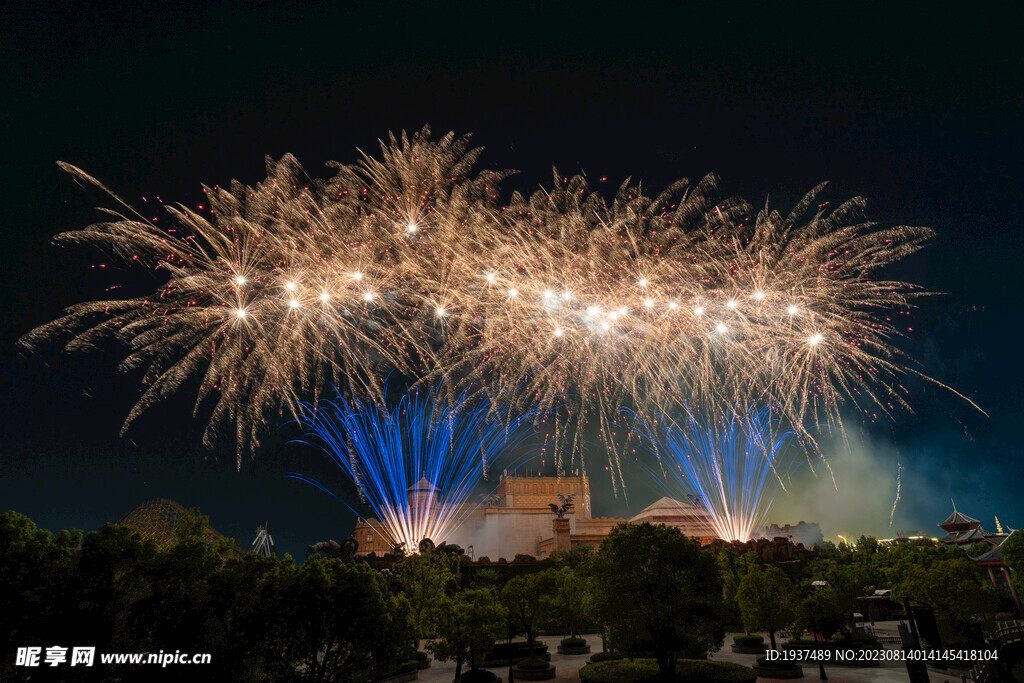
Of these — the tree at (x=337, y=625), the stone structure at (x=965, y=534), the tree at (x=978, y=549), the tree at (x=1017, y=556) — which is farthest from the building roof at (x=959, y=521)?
the tree at (x=337, y=625)

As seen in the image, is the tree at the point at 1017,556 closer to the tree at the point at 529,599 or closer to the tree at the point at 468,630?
the tree at the point at 529,599

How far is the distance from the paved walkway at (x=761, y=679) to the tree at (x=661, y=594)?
625 cm

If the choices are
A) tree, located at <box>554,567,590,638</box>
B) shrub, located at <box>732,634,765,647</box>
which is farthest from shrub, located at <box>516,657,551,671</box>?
shrub, located at <box>732,634,765,647</box>

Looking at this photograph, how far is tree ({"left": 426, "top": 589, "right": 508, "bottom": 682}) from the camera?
999 inches

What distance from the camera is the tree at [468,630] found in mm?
25375

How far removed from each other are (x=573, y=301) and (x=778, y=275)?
1089cm

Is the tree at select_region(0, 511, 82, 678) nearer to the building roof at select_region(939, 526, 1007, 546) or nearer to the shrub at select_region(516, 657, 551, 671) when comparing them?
the shrub at select_region(516, 657, 551, 671)

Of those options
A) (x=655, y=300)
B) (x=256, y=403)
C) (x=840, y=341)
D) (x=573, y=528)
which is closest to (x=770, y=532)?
(x=573, y=528)

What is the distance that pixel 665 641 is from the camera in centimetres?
Answer: 2266

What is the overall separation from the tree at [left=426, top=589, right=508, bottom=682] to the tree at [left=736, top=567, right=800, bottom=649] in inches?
542

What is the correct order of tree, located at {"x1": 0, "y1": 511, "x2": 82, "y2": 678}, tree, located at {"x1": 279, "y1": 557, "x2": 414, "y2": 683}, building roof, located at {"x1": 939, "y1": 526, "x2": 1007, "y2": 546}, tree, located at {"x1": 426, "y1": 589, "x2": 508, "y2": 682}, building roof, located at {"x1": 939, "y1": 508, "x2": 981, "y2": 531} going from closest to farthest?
tree, located at {"x1": 0, "y1": 511, "x2": 82, "y2": 678} < tree, located at {"x1": 279, "y1": 557, "x2": 414, "y2": 683} < tree, located at {"x1": 426, "y1": 589, "x2": 508, "y2": 682} < building roof, located at {"x1": 939, "y1": 526, "x2": 1007, "y2": 546} < building roof, located at {"x1": 939, "y1": 508, "x2": 981, "y2": 531}

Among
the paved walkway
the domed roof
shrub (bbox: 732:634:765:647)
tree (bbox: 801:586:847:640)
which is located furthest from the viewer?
the domed roof

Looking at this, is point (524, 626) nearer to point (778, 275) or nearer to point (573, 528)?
point (778, 275)

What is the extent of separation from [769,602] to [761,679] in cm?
442
